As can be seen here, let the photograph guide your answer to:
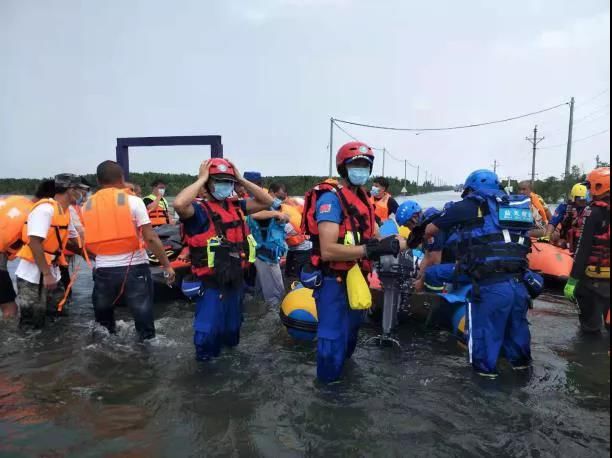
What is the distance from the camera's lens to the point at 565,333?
5.70 m

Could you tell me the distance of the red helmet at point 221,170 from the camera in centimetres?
389

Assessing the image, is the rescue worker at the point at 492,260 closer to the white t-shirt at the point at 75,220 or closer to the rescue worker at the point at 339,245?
the rescue worker at the point at 339,245

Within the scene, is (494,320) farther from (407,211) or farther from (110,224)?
(110,224)

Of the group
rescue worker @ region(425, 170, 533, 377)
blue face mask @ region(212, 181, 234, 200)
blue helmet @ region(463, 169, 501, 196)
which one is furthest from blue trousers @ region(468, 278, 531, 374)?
Result: blue face mask @ region(212, 181, 234, 200)

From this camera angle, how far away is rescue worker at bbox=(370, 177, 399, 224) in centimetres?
875

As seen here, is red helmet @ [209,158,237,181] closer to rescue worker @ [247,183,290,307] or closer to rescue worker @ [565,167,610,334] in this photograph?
rescue worker @ [247,183,290,307]

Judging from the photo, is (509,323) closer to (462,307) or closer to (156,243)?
(462,307)

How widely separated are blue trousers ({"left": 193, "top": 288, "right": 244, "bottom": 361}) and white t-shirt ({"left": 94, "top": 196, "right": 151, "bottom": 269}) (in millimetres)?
894

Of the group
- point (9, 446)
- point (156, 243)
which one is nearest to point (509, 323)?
point (156, 243)

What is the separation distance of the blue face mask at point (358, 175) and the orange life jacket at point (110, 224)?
2.06m

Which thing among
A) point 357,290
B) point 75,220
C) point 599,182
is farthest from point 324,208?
point 75,220

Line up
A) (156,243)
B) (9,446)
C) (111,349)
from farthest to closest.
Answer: (111,349), (156,243), (9,446)

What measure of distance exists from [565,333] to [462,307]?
1.86 meters

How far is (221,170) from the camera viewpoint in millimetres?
3885
